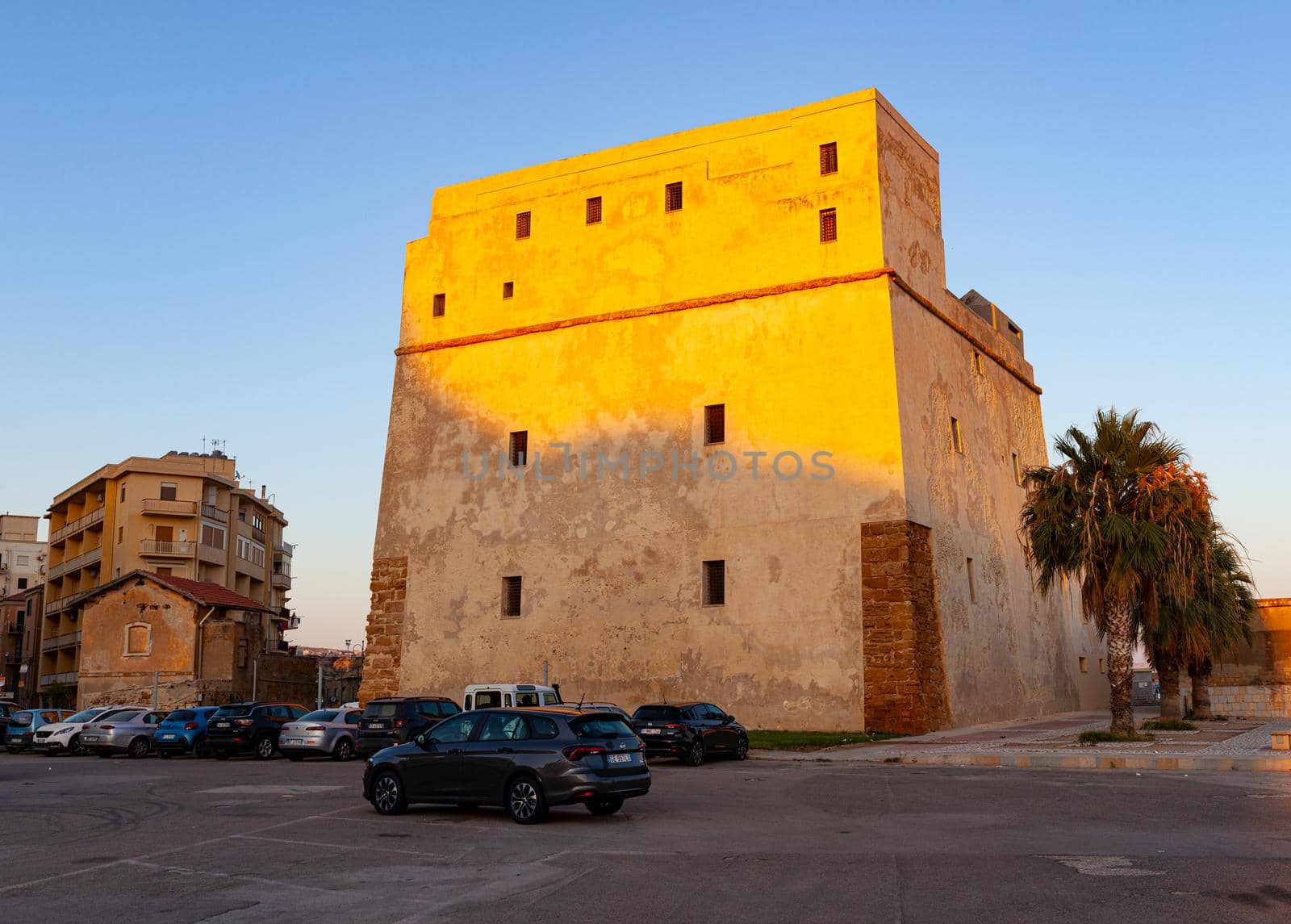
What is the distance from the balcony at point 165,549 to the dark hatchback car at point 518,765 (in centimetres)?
6258

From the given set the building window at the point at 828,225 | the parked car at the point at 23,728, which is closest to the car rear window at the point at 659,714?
the building window at the point at 828,225

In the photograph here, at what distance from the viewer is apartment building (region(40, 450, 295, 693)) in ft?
240

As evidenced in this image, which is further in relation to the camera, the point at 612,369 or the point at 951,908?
the point at 612,369

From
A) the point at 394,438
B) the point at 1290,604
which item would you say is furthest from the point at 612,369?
the point at 1290,604

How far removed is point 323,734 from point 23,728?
16.0m

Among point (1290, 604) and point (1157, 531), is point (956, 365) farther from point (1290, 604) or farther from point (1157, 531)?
point (1290, 604)

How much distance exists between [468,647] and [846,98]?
21106mm

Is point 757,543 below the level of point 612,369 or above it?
below

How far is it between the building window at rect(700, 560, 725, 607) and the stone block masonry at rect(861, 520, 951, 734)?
450 cm

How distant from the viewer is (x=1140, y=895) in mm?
9328

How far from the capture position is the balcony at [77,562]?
7506cm

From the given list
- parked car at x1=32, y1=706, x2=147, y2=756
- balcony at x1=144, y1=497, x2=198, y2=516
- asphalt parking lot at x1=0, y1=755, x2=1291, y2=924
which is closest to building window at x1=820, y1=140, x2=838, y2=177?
asphalt parking lot at x1=0, y1=755, x2=1291, y2=924

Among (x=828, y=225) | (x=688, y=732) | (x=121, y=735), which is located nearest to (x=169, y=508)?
(x=121, y=735)

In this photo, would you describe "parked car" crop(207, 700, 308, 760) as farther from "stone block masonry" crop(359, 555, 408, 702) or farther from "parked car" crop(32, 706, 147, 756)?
"stone block masonry" crop(359, 555, 408, 702)
